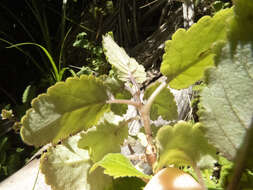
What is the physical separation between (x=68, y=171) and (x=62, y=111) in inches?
2.7

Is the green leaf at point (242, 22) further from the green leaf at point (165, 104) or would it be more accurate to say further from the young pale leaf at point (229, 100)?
the green leaf at point (165, 104)

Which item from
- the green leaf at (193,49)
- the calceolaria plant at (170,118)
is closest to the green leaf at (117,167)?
the calceolaria plant at (170,118)

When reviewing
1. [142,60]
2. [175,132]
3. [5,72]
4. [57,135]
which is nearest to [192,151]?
[175,132]

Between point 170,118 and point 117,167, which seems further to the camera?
point 170,118

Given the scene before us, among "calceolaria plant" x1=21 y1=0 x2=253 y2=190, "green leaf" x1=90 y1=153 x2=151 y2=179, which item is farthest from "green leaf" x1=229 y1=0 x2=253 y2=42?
"green leaf" x1=90 y1=153 x2=151 y2=179

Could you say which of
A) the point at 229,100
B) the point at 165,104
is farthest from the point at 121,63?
the point at 229,100

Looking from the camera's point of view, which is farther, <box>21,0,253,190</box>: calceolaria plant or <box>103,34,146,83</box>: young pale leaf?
<box>103,34,146,83</box>: young pale leaf

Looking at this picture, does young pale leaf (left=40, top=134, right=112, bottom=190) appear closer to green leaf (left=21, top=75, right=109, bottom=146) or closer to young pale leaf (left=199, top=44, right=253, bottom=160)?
green leaf (left=21, top=75, right=109, bottom=146)

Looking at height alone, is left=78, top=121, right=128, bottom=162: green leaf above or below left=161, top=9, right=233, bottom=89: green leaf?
below

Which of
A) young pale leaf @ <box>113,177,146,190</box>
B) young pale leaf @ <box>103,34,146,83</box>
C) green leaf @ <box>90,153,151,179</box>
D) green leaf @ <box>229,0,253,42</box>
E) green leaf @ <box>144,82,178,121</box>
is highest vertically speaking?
green leaf @ <box>229,0,253,42</box>

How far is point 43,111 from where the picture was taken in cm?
24

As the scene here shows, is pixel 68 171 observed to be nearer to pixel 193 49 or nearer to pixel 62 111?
pixel 62 111

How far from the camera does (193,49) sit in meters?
0.25

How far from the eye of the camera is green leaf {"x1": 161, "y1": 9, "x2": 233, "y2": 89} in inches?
9.1
